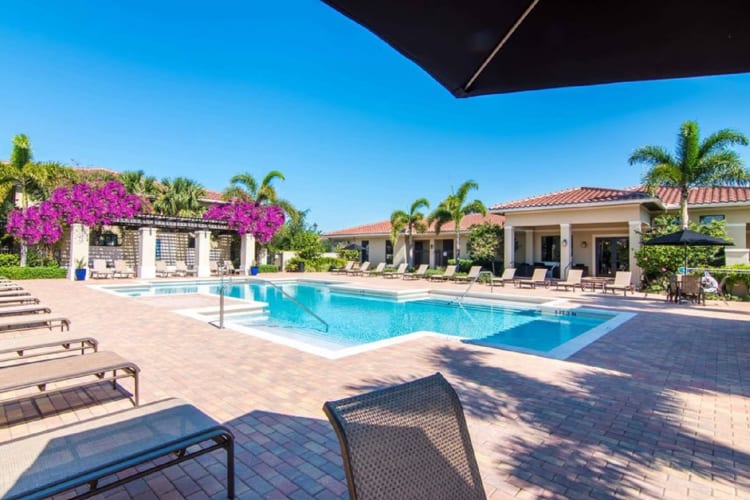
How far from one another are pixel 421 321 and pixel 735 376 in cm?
748

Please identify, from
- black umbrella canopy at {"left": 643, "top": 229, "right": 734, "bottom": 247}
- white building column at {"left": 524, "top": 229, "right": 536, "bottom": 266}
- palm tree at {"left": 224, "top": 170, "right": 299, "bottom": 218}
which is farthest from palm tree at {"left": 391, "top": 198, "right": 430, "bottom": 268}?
black umbrella canopy at {"left": 643, "top": 229, "right": 734, "bottom": 247}

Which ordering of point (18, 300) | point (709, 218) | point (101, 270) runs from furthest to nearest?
point (101, 270) < point (709, 218) < point (18, 300)

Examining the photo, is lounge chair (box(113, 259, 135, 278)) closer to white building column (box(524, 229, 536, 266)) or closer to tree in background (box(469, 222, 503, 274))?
tree in background (box(469, 222, 503, 274))

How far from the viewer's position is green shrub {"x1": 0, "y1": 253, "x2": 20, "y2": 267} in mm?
19688

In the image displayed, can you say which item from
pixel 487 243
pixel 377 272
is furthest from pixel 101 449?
pixel 377 272

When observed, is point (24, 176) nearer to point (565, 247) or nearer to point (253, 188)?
point (253, 188)

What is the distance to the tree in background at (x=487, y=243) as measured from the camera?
78.2 ft

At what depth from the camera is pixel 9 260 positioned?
19.8 meters

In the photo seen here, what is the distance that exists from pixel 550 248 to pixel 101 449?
87.1ft

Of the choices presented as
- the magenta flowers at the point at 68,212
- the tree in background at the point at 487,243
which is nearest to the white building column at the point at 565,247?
the tree in background at the point at 487,243

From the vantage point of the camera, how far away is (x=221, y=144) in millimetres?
24156

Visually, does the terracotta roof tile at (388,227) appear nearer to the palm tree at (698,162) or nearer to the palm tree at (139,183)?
the palm tree at (698,162)

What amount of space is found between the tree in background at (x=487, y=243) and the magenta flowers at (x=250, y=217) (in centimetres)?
1325

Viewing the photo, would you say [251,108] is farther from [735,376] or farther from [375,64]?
[735,376]
